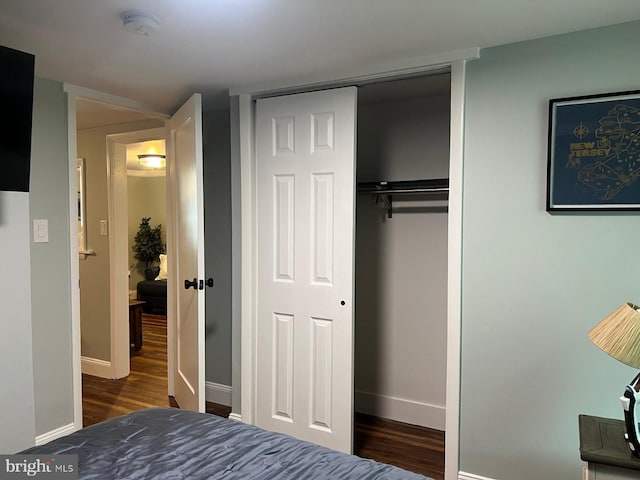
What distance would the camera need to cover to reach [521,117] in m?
2.12

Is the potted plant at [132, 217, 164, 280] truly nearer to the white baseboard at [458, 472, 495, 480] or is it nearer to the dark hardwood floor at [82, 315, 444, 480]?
the dark hardwood floor at [82, 315, 444, 480]

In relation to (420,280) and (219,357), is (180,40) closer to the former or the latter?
(420,280)

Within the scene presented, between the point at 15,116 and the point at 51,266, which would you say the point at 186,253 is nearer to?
the point at 51,266

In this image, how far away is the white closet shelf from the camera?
3020 mm

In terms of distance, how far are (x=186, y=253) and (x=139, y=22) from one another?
1.60m

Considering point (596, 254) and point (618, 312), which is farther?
point (596, 254)

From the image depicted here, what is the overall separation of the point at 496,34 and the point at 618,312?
1242 mm

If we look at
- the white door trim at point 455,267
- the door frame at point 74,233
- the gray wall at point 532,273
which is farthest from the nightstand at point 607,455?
the door frame at point 74,233

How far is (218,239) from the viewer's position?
3.58 metres

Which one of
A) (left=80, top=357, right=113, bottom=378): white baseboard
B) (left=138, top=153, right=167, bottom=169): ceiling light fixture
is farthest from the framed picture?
(left=138, top=153, right=167, bottom=169): ceiling light fixture

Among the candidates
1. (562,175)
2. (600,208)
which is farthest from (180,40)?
(600,208)

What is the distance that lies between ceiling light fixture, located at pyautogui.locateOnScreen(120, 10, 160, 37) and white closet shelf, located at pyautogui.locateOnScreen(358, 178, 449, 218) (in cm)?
173
